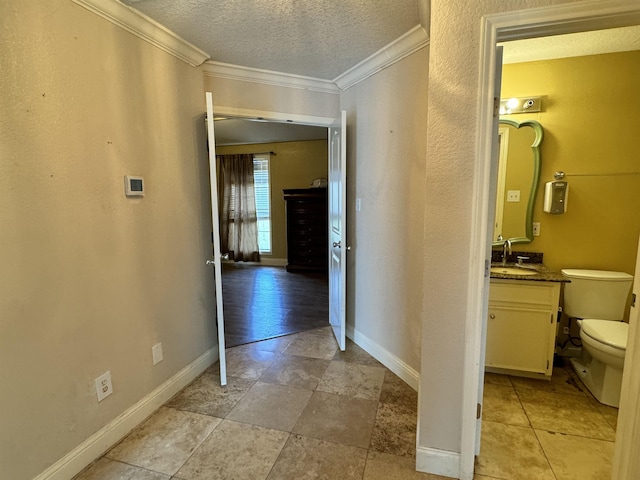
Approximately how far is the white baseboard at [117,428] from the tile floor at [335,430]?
0.04 meters

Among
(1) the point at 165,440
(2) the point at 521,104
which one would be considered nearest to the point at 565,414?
(2) the point at 521,104

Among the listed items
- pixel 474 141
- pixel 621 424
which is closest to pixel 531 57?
pixel 474 141

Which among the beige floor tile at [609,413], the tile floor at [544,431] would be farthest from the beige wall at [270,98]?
the beige floor tile at [609,413]

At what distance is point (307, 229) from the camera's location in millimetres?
5539

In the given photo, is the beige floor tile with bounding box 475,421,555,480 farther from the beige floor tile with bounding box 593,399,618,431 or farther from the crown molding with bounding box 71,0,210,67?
the crown molding with bounding box 71,0,210,67

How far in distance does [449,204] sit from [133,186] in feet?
5.50

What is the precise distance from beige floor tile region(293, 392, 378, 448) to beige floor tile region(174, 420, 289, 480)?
168 millimetres

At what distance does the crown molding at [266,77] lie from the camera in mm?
2473

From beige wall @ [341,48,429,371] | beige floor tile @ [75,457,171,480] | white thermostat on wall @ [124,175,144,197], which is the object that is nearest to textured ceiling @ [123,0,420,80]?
beige wall @ [341,48,429,371]

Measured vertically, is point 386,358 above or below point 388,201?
below

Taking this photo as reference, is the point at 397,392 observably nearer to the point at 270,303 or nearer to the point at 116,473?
the point at 116,473

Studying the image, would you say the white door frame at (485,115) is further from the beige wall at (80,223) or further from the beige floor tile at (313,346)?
the beige wall at (80,223)

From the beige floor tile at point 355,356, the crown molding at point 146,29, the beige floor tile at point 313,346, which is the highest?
the crown molding at point 146,29

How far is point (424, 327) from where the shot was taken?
149 cm
